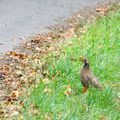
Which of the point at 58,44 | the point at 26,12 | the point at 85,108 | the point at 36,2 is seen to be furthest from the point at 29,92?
the point at 36,2

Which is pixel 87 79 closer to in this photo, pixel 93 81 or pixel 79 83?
pixel 93 81

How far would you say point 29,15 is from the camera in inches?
418

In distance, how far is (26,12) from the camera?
1078 centimetres

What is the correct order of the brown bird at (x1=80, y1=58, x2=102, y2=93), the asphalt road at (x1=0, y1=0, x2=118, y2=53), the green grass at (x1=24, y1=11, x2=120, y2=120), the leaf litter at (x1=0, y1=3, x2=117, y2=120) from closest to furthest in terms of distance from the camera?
the green grass at (x1=24, y1=11, x2=120, y2=120), the leaf litter at (x1=0, y1=3, x2=117, y2=120), the brown bird at (x1=80, y1=58, x2=102, y2=93), the asphalt road at (x1=0, y1=0, x2=118, y2=53)

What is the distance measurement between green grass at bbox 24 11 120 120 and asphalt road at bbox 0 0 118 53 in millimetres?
983

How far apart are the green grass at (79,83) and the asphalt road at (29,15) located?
38.7 inches

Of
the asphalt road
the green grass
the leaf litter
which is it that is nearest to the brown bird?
the green grass

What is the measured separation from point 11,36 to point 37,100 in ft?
9.93

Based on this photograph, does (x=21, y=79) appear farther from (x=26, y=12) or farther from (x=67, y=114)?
(x=26, y=12)

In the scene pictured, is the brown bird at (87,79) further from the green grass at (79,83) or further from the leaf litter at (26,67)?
the leaf litter at (26,67)

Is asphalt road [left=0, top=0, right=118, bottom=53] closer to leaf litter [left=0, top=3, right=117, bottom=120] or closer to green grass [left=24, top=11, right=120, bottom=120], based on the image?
leaf litter [left=0, top=3, right=117, bottom=120]

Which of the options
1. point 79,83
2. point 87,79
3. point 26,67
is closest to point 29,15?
point 26,67

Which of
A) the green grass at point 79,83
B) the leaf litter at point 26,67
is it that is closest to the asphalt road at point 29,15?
the leaf litter at point 26,67

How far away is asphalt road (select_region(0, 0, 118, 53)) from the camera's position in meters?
9.35
